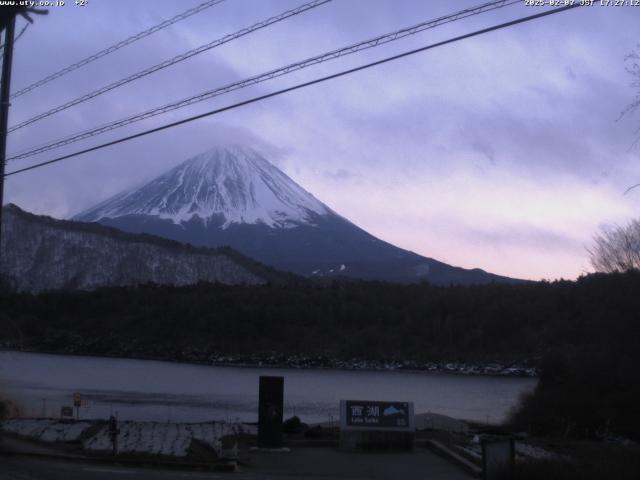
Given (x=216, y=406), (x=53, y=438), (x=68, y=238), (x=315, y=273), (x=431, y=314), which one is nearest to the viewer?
(x=53, y=438)

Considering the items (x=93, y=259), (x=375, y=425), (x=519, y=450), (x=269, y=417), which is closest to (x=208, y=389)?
(x=375, y=425)

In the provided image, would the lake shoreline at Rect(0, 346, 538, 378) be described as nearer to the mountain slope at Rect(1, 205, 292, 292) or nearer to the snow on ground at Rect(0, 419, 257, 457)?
the mountain slope at Rect(1, 205, 292, 292)

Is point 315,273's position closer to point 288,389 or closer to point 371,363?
point 371,363

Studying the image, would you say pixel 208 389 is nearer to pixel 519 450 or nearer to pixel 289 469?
pixel 289 469

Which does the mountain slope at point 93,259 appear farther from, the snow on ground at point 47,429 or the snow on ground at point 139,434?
the snow on ground at point 139,434

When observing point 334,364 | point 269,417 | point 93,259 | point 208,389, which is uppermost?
point 93,259

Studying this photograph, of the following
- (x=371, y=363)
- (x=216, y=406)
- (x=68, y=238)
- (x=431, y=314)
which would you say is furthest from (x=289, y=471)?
(x=68, y=238)
